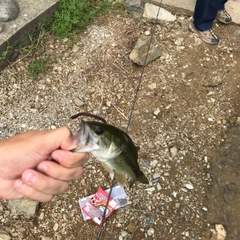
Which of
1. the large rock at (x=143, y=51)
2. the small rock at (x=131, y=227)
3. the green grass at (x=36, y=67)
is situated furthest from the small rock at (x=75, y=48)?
the small rock at (x=131, y=227)

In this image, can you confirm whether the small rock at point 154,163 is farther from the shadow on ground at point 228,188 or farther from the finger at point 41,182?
the finger at point 41,182

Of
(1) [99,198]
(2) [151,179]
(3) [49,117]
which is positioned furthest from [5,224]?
(2) [151,179]

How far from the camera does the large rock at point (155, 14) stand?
4.14 m

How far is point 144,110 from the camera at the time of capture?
3.46 metres

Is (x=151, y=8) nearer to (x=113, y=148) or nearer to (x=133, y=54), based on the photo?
(x=133, y=54)

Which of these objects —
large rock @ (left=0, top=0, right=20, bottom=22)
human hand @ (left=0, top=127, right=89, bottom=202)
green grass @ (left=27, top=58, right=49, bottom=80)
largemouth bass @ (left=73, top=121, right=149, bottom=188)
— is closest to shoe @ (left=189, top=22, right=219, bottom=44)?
green grass @ (left=27, top=58, right=49, bottom=80)

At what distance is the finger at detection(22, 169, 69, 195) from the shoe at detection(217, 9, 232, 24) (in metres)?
3.39

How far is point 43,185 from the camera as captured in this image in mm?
1646

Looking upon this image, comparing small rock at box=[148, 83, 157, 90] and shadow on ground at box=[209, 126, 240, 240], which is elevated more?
small rock at box=[148, 83, 157, 90]

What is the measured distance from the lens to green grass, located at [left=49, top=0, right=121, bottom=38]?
3.80 m

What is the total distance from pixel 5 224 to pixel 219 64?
2.84 m

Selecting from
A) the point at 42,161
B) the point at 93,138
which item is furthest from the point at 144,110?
the point at 93,138

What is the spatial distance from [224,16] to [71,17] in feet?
6.31

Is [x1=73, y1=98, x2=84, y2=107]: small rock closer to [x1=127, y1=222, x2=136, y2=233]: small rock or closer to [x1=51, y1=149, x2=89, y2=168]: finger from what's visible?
[x1=127, y1=222, x2=136, y2=233]: small rock
